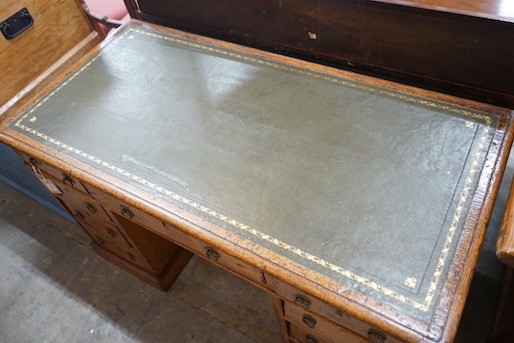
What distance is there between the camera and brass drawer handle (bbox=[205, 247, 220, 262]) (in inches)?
44.2

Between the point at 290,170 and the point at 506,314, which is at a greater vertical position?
the point at 290,170

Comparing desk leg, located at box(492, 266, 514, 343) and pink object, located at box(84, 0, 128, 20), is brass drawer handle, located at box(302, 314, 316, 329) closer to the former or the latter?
desk leg, located at box(492, 266, 514, 343)

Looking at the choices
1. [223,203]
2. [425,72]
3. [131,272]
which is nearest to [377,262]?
[223,203]

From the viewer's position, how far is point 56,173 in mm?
1393

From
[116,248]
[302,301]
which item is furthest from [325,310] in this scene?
[116,248]

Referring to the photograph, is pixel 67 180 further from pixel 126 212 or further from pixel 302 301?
pixel 302 301

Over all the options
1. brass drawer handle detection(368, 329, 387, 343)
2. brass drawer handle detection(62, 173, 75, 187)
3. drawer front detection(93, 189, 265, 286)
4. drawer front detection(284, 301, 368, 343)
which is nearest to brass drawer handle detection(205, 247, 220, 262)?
drawer front detection(93, 189, 265, 286)

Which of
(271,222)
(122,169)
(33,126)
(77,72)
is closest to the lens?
(271,222)

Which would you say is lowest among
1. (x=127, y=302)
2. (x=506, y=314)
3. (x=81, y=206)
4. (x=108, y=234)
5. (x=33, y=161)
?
(x=127, y=302)

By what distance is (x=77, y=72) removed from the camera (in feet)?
5.12

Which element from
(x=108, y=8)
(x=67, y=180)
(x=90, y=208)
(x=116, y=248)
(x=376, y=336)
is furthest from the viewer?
(x=108, y=8)

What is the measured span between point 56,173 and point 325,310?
992mm

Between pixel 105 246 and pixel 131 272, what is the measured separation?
176mm

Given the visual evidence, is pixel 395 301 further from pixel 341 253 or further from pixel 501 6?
pixel 501 6
